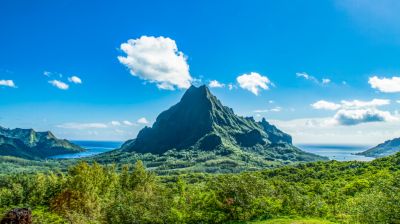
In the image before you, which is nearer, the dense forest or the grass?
the grass

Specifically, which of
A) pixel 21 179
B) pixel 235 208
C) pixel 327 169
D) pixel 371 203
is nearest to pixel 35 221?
pixel 235 208

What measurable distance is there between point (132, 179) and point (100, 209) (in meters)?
23.5

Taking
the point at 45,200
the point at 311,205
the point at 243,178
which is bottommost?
the point at 45,200

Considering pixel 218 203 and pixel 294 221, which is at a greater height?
pixel 218 203

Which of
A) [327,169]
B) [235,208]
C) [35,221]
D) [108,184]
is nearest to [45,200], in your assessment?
[108,184]

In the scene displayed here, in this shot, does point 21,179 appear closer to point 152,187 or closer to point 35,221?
point 152,187

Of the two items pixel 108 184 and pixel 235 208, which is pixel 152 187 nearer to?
pixel 108 184

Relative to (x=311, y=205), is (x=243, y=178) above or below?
above

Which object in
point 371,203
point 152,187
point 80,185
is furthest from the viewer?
point 152,187

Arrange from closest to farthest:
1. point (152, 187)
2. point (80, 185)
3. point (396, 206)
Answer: point (396, 206) < point (80, 185) < point (152, 187)

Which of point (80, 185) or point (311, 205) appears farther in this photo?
point (80, 185)

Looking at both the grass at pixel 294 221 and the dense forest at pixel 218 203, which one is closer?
the grass at pixel 294 221

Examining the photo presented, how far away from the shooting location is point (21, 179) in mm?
164750

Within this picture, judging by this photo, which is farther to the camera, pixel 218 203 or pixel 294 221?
pixel 218 203
